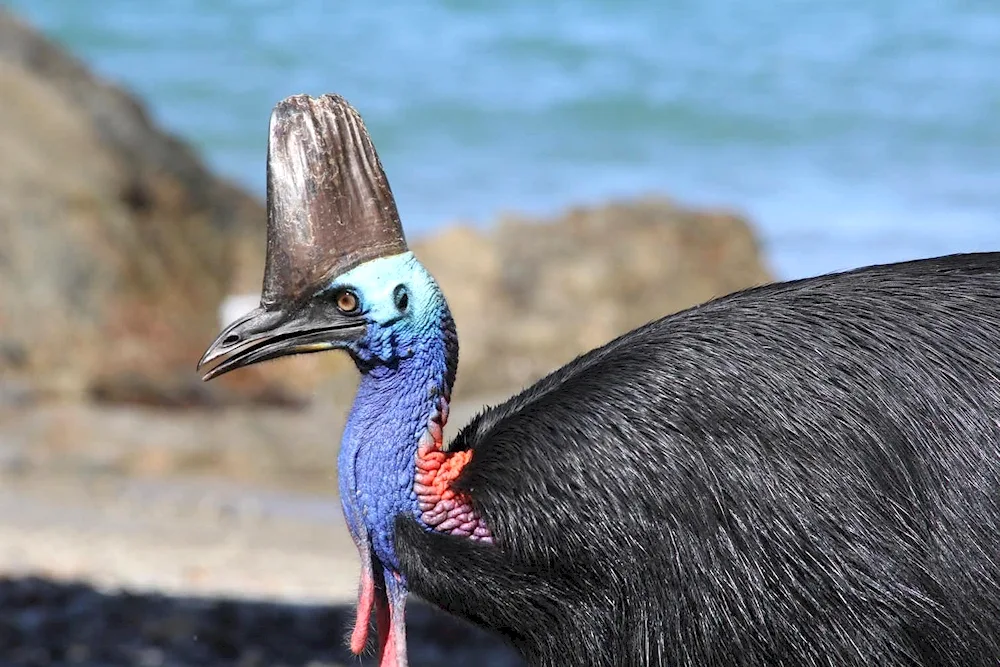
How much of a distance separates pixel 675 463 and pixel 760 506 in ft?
0.54

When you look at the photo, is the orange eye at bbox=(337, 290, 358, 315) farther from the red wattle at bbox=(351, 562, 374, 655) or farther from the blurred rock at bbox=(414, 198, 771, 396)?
the blurred rock at bbox=(414, 198, 771, 396)

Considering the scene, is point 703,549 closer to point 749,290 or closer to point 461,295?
point 749,290

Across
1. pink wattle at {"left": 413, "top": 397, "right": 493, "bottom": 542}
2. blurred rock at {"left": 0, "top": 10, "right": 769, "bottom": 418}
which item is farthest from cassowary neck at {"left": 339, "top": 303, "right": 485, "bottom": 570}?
blurred rock at {"left": 0, "top": 10, "right": 769, "bottom": 418}

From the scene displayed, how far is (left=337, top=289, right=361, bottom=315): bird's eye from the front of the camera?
3291mm

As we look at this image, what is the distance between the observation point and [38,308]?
36.3 ft

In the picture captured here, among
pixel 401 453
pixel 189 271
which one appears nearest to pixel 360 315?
pixel 401 453

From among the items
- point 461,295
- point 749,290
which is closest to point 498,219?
point 461,295

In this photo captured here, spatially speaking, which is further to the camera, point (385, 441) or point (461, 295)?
point (461, 295)

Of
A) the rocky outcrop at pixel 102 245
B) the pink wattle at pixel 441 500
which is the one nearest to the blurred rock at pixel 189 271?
the rocky outcrop at pixel 102 245

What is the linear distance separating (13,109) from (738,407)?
31.1 feet

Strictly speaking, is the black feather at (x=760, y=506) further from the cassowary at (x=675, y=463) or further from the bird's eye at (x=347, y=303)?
the bird's eye at (x=347, y=303)

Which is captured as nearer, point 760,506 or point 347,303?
point 760,506

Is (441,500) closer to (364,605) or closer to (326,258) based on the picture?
(364,605)

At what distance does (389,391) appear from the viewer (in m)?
3.34
